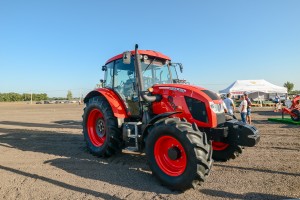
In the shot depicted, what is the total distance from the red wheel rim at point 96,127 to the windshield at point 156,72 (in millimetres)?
1665

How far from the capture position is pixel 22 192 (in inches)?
160

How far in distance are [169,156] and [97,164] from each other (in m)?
1.98

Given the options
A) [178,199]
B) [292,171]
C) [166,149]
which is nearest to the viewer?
[178,199]

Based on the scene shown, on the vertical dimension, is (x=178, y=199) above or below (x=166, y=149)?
below

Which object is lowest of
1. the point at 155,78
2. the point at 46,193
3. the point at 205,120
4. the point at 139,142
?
the point at 46,193

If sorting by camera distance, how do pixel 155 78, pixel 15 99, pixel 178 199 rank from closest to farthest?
pixel 178 199
pixel 155 78
pixel 15 99

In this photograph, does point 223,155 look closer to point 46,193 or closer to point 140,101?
point 140,101

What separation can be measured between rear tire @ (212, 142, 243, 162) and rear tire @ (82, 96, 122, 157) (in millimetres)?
2189

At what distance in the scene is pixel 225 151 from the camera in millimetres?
5520

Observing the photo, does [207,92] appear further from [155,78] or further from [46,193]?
[46,193]

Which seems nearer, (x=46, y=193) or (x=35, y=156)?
(x=46, y=193)

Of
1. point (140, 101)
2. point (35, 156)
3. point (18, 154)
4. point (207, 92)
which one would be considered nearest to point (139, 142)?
→ point (140, 101)

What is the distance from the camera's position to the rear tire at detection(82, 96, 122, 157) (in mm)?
5938

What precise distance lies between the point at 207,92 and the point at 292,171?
2207 mm
